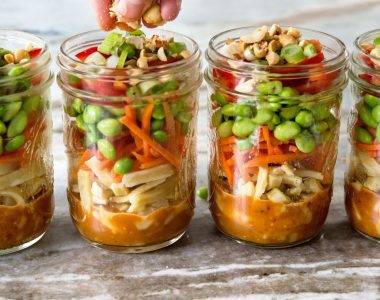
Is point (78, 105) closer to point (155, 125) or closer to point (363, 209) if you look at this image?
point (155, 125)

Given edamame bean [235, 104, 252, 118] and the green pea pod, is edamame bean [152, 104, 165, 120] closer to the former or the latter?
edamame bean [235, 104, 252, 118]

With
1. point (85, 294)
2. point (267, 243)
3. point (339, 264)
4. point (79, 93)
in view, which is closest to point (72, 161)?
point (79, 93)

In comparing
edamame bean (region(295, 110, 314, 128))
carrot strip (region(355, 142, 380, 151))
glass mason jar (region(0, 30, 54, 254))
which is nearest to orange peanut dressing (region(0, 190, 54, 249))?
glass mason jar (region(0, 30, 54, 254))

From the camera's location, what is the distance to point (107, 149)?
166 centimetres

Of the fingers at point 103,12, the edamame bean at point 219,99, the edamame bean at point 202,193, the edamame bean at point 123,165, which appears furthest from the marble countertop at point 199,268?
the fingers at point 103,12

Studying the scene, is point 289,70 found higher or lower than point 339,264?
higher

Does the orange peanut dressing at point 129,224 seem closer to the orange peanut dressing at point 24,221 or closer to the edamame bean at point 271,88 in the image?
the orange peanut dressing at point 24,221

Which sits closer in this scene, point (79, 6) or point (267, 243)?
point (267, 243)

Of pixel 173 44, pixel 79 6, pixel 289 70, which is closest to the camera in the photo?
pixel 289 70

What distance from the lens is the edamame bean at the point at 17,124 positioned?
5.41ft

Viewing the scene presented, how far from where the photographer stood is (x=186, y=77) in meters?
1.71

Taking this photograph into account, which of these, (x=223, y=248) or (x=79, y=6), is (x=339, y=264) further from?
(x=79, y=6)

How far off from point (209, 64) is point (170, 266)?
0.43m

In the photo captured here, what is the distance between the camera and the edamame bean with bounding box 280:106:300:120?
1.66 meters
